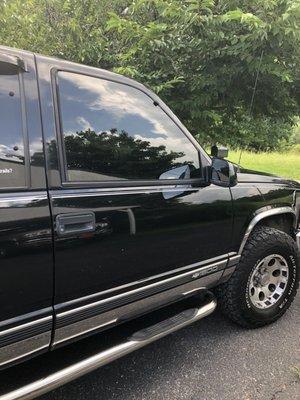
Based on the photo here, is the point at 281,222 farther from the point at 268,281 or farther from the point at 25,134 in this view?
the point at 25,134

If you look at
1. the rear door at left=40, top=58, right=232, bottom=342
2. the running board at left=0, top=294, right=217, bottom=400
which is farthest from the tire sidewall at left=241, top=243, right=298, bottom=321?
the rear door at left=40, top=58, right=232, bottom=342

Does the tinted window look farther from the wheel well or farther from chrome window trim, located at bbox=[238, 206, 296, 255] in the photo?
the wheel well

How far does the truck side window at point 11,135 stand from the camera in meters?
1.81

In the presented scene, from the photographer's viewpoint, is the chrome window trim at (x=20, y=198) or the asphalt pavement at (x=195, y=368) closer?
the chrome window trim at (x=20, y=198)

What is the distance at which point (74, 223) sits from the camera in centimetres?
197

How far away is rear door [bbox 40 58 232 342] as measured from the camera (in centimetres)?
199

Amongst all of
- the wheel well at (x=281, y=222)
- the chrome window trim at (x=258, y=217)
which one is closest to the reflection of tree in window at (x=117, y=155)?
the chrome window trim at (x=258, y=217)

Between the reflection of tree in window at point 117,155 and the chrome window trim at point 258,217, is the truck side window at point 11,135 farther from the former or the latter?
the chrome window trim at point 258,217

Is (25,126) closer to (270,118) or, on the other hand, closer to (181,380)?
(181,380)

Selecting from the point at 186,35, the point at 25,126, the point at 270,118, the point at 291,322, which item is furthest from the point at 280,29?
the point at 25,126

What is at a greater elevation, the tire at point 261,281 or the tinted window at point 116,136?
the tinted window at point 116,136

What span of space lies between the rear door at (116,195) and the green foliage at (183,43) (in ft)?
6.49

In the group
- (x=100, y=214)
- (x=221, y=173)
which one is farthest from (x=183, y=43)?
(x=100, y=214)

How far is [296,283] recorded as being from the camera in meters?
3.49
